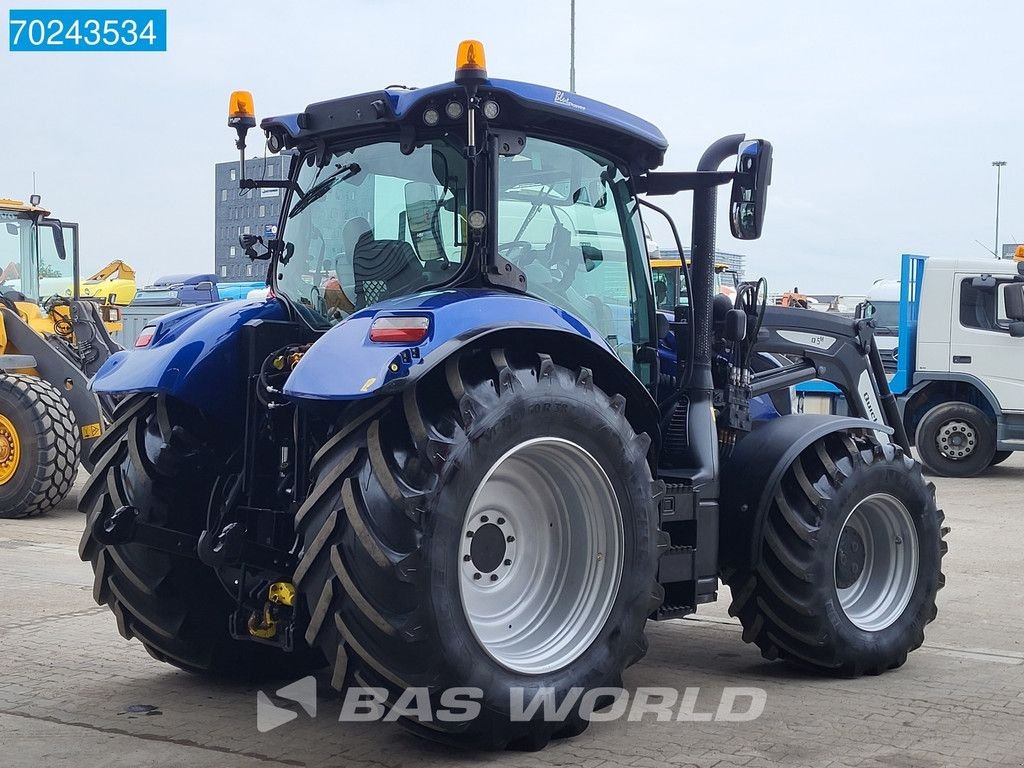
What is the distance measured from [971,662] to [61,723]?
4072 millimetres

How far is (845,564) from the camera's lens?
586cm

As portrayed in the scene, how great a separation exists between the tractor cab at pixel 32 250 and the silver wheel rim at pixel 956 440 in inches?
408

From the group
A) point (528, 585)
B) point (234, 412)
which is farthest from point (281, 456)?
point (528, 585)

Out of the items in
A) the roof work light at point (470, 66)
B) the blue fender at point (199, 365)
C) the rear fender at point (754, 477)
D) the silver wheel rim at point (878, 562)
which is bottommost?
the silver wheel rim at point (878, 562)

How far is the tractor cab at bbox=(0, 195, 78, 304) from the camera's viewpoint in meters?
13.4

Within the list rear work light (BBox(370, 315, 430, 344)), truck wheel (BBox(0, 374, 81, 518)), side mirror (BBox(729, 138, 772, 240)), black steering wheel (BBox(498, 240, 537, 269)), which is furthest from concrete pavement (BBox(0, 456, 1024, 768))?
truck wheel (BBox(0, 374, 81, 518))

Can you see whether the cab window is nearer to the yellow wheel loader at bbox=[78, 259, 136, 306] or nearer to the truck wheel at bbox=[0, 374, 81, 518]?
the truck wheel at bbox=[0, 374, 81, 518]

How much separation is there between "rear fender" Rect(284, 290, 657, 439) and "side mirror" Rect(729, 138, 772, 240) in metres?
1.03

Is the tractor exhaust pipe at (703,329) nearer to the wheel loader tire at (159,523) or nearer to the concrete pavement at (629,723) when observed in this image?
the concrete pavement at (629,723)

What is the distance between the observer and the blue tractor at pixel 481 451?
423cm

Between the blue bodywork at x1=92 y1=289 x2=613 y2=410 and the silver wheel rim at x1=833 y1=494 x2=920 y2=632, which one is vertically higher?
the blue bodywork at x1=92 y1=289 x2=613 y2=410

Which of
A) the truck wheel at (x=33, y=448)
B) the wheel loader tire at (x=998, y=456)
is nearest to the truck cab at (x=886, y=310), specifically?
the wheel loader tire at (x=998, y=456)

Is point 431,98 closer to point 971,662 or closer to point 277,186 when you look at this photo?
point 277,186

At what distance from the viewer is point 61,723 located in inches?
197
